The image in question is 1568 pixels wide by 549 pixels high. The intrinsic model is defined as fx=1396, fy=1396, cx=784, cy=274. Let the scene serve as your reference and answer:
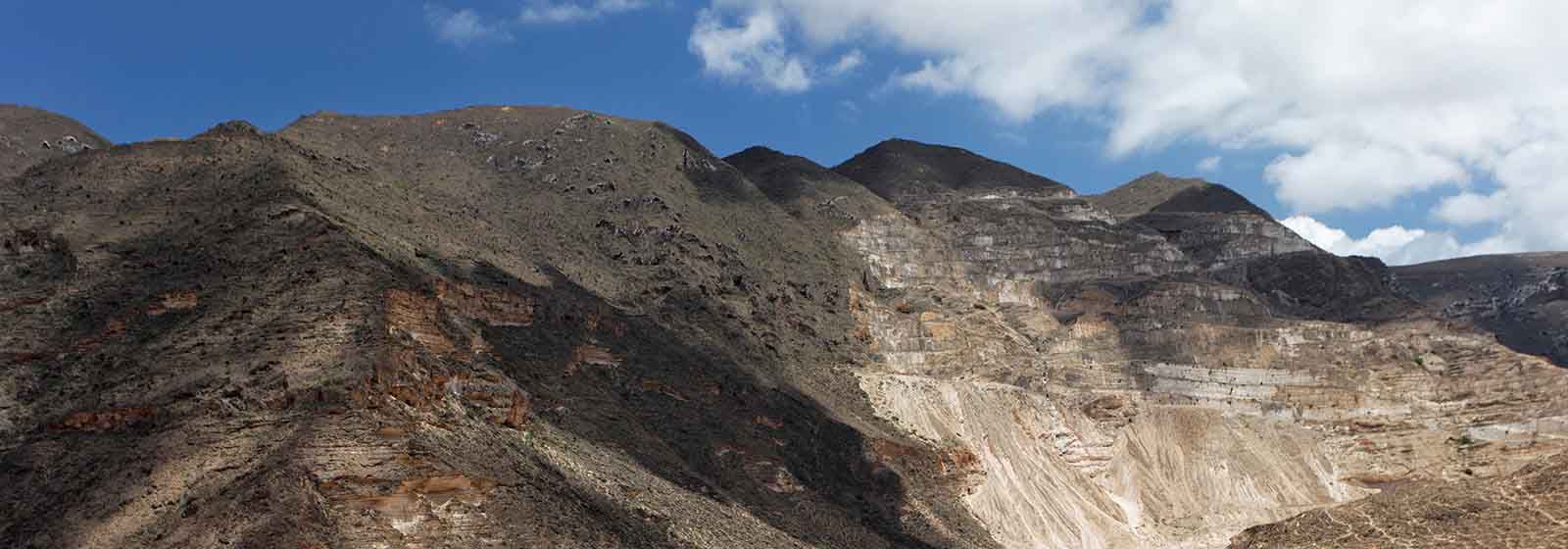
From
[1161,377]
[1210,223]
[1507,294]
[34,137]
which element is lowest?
[1161,377]

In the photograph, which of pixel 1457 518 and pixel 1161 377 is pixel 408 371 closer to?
pixel 1457 518

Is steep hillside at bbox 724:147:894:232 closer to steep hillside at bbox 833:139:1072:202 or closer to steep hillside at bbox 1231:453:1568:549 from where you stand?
steep hillside at bbox 833:139:1072:202

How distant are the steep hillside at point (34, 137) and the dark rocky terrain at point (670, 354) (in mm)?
819

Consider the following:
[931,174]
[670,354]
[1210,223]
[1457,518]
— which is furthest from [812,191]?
[1457,518]

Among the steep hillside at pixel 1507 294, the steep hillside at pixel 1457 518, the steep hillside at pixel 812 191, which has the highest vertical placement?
the steep hillside at pixel 812 191

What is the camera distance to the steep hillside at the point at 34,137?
283ft

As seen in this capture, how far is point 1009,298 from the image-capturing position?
3824 inches

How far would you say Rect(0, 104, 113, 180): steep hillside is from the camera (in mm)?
86250

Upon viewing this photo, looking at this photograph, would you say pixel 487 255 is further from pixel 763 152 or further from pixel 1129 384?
pixel 763 152

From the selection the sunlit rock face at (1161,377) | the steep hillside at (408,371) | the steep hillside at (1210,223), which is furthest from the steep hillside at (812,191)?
the steep hillside at (1210,223)

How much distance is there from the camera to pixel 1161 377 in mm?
85500

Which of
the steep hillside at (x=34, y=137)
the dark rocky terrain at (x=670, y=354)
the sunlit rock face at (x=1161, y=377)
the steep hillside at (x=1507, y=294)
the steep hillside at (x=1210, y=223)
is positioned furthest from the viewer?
the steep hillside at (x=1507, y=294)

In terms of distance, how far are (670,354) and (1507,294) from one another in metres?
91.2

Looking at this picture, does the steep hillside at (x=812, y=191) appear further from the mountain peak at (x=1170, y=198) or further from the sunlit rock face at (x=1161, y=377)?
the mountain peak at (x=1170, y=198)
